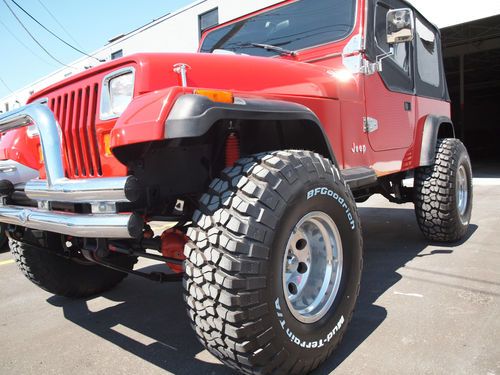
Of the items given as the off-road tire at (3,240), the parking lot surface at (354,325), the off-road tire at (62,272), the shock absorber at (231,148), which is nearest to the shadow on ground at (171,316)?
the parking lot surface at (354,325)

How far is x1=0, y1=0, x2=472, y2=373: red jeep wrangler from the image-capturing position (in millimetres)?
1744

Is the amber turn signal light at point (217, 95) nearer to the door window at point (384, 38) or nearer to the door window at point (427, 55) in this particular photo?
the door window at point (384, 38)

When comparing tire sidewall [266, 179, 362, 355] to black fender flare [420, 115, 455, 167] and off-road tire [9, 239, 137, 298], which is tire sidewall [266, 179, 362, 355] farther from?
black fender flare [420, 115, 455, 167]

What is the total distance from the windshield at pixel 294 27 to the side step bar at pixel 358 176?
103 centimetres

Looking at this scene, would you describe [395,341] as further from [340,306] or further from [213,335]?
[213,335]

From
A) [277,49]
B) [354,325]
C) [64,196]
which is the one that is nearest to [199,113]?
[64,196]

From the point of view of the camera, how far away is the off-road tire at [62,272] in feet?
9.93

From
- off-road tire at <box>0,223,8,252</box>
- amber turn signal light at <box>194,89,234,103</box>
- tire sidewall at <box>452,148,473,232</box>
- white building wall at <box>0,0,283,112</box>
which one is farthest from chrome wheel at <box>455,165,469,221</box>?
white building wall at <box>0,0,283,112</box>

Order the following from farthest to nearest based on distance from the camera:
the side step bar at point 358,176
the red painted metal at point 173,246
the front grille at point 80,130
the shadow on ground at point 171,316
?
the side step bar at point 358,176, the shadow on ground at point 171,316, the red painted metal at point 173,246, the front grille at point 80,130

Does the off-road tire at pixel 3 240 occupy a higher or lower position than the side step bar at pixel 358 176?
lower

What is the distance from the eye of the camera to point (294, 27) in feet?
11.4

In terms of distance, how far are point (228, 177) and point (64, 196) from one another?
761 mm

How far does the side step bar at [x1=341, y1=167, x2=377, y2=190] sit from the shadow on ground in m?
0.83

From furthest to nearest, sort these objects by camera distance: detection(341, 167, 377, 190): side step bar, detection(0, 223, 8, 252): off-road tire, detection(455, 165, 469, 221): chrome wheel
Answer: detection(0, 223, 8, 252): off-road tire → detection(455, 165, 469, 221): chrome wheel → detection(341, 167, 377, 190): side step bar
